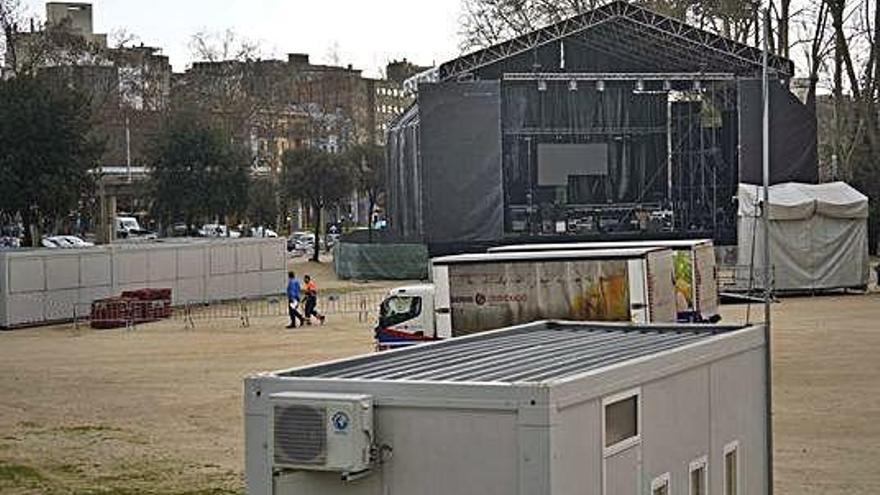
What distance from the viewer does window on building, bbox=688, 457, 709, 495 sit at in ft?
30.3

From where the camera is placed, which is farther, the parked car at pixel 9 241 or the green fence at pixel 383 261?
the parked car at pixel 9 241

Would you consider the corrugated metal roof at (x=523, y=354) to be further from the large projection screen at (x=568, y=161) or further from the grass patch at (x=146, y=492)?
the large projection screen at (x=568, y=161)

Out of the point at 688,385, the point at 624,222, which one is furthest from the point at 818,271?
the point at 688,385

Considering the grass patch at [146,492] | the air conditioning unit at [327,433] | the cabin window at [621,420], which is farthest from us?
the grass patch at [146,492]

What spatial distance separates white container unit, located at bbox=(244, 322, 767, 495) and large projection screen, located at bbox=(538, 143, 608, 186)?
47.5 m

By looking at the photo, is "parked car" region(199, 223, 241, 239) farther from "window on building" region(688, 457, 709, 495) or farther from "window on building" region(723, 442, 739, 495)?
"window on building" region(688, 457, 709, 495)

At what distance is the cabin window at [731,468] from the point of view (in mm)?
9891

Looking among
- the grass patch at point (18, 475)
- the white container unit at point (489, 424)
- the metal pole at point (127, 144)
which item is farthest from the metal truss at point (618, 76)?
the metal pole at point (127, 144)

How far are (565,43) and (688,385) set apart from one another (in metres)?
48.7

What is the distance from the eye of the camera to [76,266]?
154 ft

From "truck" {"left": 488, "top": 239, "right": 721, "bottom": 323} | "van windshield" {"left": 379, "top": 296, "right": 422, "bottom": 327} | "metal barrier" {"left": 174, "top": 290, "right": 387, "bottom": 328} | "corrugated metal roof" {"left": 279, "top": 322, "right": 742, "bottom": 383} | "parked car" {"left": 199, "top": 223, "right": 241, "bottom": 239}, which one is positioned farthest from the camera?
"parked car" {"left": 199, "top": 223, "right": 241, "bottom": 239}

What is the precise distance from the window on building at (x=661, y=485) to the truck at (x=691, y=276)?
19.7m

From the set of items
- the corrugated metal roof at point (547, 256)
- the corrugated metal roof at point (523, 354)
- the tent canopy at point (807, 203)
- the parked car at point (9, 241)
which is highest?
the tent canopy at point (807, 203)

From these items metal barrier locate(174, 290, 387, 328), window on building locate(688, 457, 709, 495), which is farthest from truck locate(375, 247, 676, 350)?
metal barrier locate(174, 290, 387, 328)
